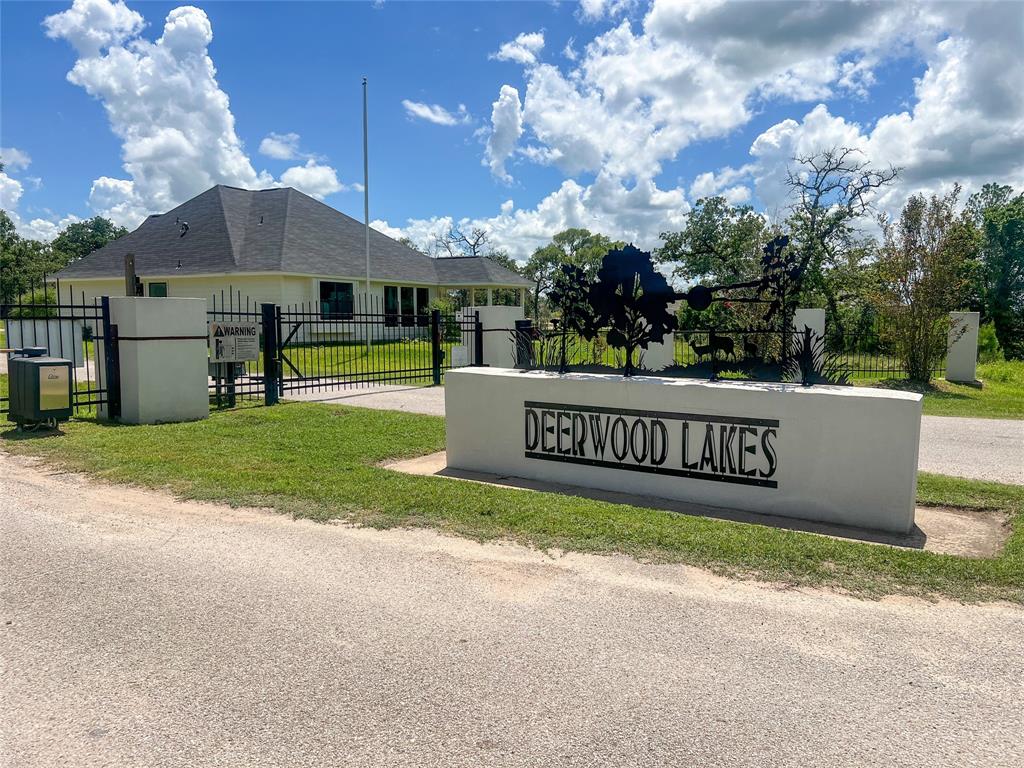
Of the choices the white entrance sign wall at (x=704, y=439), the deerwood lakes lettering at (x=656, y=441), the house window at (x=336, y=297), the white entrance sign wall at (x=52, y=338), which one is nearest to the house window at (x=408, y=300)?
the house window at (x=336, y=297)

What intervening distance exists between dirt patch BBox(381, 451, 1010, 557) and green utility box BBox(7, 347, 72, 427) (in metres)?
6.12

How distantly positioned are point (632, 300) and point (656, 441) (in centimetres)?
159

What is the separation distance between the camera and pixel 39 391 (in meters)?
9.56

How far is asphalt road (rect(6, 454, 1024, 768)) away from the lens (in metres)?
2.84

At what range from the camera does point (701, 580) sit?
4.64m

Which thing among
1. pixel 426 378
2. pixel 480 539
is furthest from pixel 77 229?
pixel 480 539

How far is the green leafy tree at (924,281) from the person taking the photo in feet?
56.6

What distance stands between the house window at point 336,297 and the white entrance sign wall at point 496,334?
32.6 feet

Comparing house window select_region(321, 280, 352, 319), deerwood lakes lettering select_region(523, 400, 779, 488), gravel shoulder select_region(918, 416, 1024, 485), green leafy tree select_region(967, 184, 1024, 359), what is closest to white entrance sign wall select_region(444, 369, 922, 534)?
deerwood lakes lettering select_region(523, 400, 779, 488)

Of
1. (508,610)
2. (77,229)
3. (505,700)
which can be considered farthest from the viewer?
(77,229)

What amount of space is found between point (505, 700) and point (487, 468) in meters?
4.79

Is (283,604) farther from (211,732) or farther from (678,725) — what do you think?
(678,725)

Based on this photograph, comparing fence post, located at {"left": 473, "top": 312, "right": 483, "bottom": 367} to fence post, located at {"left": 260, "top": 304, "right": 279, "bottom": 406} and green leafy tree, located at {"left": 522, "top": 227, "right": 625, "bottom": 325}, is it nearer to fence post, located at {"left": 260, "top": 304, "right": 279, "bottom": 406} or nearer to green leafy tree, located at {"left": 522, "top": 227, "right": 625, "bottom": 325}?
fence post, located at {"left": 260, "top": 304, "right": 279, "bottom": 406}

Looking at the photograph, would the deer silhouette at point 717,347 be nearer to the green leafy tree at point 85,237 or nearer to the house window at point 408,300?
the house window at point 408,300
